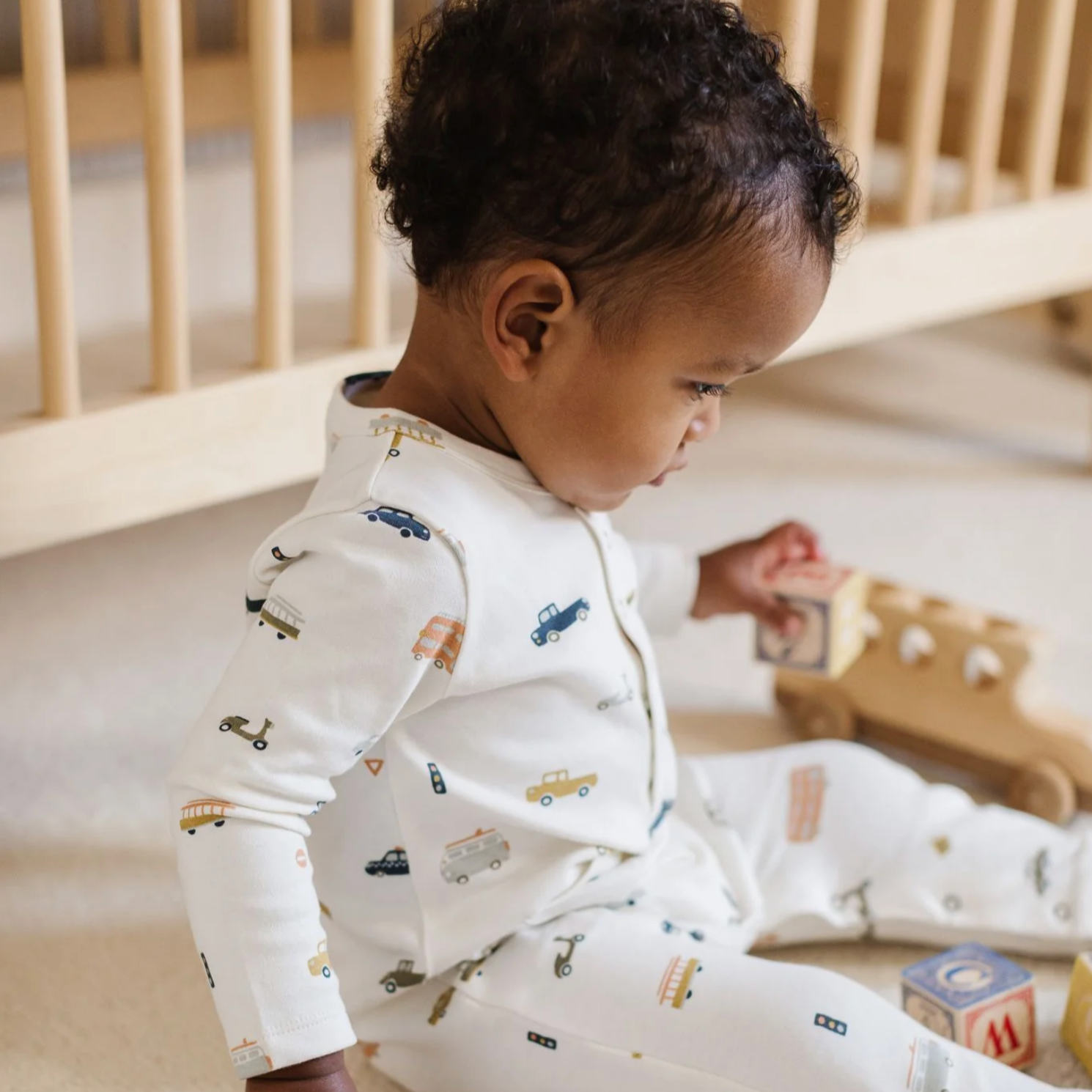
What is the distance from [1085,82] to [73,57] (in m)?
1.18

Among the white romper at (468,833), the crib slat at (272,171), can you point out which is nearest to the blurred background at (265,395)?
the crib slat at (272,171)

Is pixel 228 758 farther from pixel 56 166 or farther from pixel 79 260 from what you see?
pixel 79 260

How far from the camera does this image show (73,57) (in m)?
1.76

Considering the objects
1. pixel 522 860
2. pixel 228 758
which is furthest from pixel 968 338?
pixel 228 758

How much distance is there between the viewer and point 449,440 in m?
0.70

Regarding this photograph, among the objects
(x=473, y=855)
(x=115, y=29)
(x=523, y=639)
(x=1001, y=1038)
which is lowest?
(x=1001, y=1038)

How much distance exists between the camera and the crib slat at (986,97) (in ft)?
4.16

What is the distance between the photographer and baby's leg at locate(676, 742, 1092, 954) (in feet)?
2.90

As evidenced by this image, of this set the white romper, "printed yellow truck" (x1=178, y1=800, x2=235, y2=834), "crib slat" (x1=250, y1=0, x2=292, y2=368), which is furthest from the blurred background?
"printed yellow truck" (x1=178, y1=800, x2=235, y2=834)

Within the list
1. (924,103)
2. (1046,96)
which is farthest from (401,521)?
(1046,96)

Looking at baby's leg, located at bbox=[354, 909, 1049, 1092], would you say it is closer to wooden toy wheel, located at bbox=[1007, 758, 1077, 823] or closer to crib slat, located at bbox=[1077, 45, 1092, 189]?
wooden toy wheel, located at bbox=[1007, 758, 1077, 823]

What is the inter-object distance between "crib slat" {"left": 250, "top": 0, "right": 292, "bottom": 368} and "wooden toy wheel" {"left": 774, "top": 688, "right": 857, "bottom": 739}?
1.48ft

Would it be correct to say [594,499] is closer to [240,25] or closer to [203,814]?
[203,814]

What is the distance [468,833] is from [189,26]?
4.64ft
